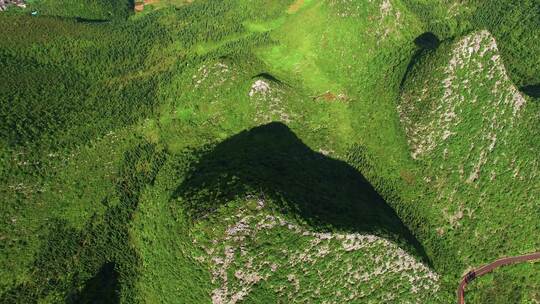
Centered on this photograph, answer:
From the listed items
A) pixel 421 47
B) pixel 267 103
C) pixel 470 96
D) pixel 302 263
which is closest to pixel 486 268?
pixel 470 96

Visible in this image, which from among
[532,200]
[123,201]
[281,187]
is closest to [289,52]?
[281,187]

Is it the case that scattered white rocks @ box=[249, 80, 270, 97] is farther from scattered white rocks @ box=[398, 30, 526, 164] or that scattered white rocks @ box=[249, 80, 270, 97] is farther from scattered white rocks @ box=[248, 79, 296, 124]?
scattered white rocks @ box=[398, 30, 526, 164]

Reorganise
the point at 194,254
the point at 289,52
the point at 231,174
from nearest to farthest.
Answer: the point at 194,254
the point at 231,174
the point at 289,52

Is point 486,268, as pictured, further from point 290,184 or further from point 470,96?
point 290,184

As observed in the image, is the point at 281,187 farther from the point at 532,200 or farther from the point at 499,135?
the point at 532,200

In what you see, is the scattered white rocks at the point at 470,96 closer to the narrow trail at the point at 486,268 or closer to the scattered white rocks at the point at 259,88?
the narrow trail at the point at 486,268

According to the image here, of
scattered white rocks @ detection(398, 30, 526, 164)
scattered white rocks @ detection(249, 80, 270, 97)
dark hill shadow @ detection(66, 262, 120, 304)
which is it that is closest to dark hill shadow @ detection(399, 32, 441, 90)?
scattered white rocks @ detection(398, 30, 526, 164)

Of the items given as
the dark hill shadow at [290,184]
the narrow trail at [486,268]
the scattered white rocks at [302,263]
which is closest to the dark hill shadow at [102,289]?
the dark hill shadow at [290,184]
